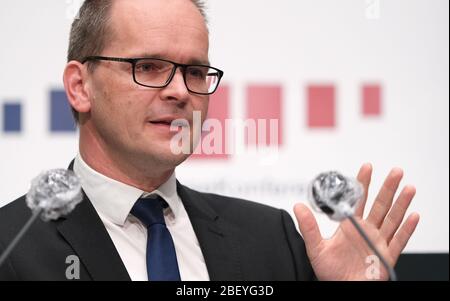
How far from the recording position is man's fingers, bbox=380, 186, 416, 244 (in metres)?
1.26

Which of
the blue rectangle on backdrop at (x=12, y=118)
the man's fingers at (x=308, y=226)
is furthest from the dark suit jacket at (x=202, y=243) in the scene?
the blue rectangle on backdrop at (x=12, y=118)

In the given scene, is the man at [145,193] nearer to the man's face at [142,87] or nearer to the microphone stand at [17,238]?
the man's face at [142,87]

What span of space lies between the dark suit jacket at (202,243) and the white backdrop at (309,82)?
0.26m

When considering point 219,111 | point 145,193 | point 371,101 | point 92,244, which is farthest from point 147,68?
point 371,101

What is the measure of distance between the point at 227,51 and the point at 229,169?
352mm

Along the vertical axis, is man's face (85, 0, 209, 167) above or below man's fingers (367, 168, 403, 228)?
above

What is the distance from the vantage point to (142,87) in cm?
127

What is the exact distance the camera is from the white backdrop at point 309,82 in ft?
5.74

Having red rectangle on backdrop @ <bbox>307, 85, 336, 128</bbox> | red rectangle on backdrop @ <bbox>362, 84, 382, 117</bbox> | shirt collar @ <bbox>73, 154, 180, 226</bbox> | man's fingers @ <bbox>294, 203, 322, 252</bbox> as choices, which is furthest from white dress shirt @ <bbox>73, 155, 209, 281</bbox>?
red rectangle on backdrop @ <bbox>362, 84, 382, 117</bbox>

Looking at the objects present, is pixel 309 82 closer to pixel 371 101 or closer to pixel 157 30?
pixel 371 101

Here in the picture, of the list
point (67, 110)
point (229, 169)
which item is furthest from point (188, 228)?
point (67, 110)

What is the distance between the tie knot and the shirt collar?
0.04ft

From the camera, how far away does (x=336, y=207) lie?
0.95 m

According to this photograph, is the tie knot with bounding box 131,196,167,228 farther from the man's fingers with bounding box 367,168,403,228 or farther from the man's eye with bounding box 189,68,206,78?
the man's fingers with bounding box 367,168,403,228
